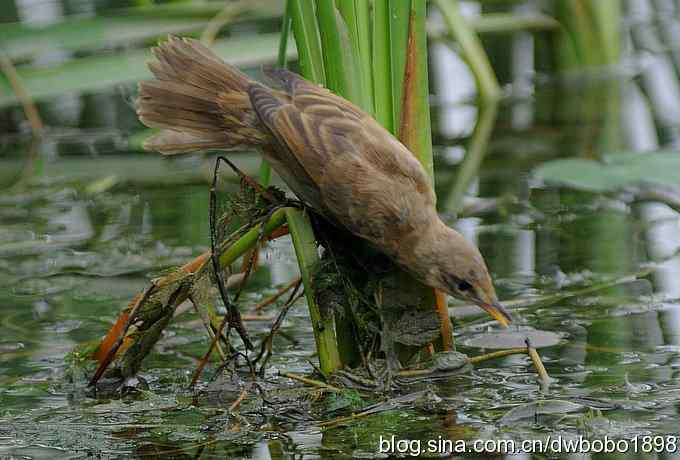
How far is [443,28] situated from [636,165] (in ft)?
8.68

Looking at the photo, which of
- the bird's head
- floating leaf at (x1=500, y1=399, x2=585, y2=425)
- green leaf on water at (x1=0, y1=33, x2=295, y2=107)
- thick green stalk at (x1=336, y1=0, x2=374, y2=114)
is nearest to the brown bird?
the bird's head

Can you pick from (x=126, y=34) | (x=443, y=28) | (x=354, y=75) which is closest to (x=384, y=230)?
(x=354, y=75)

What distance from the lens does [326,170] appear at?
3203 mm

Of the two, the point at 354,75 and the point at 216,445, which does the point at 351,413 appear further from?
the point at 354,75

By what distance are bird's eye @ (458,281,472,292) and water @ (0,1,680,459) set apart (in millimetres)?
263

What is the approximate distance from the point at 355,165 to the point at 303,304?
42.3 inches

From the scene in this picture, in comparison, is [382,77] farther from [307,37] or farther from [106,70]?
[106,70]

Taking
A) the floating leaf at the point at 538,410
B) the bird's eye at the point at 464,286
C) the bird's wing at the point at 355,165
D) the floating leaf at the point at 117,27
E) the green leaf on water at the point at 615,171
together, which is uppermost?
the floating leaf at the point at 117,27

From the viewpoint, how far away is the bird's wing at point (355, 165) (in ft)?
10.4

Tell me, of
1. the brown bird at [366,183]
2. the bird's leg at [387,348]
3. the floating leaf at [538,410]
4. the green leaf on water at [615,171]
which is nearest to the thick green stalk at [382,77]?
the brown bird at [366,183]

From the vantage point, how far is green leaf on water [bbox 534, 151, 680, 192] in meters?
5.16

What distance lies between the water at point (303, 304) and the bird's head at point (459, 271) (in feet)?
0.80

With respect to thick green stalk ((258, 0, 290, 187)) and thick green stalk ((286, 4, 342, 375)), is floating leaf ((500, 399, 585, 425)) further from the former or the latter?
thick green stalk ((258, 0, 290, 187))

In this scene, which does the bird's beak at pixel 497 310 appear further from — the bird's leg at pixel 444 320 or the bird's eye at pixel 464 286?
the bird's leg at pixel 444 320
